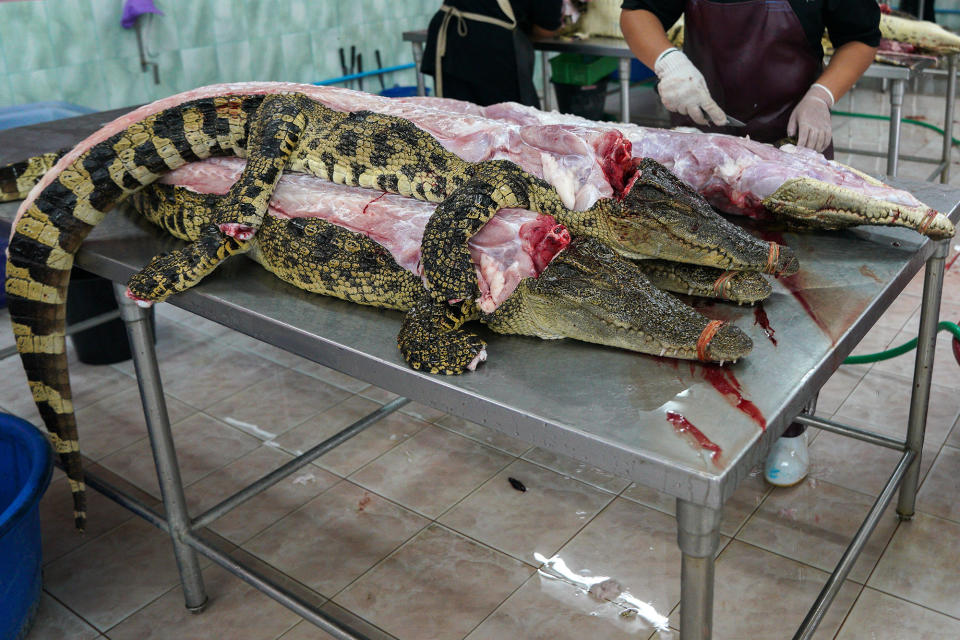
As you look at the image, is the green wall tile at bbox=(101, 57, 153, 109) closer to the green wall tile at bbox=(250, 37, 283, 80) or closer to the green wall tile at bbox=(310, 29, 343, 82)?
the green wall tile at bbox=(250, 37, 283, 80)

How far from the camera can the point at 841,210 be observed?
165 centimetres

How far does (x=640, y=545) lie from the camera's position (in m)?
2.24

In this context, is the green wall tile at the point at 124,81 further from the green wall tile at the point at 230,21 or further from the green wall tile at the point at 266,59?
the green wall tile at the point at 266,59

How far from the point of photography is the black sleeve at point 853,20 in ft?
7.57

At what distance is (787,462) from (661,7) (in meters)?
1.44

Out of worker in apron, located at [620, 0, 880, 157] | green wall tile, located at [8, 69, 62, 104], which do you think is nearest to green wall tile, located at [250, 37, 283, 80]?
green wall tile, located at [8, 69, 62, 104]

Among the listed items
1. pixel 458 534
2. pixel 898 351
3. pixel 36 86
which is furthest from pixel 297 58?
pixel 898 351

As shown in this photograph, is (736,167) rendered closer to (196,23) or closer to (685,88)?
(685,88)

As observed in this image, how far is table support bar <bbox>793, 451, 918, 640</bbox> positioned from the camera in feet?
5.65

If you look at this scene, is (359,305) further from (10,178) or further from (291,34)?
(291,34)

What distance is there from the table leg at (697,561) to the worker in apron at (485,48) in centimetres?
322

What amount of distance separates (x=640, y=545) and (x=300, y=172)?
4.31ft

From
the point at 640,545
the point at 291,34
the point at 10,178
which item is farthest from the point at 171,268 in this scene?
the point at 291,34

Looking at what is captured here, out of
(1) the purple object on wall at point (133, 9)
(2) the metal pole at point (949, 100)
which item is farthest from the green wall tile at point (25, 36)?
(2) the metal pole at point (949, 100)
